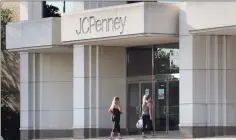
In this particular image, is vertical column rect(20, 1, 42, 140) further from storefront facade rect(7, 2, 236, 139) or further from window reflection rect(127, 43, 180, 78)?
window reflection rect(127, 43, 180, 78)

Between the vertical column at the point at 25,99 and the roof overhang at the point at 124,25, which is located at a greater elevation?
the roof overhang at the point at 124,25

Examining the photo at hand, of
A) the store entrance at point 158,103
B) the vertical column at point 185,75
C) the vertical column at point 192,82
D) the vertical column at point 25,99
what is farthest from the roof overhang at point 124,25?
the vertical column at point 25,99

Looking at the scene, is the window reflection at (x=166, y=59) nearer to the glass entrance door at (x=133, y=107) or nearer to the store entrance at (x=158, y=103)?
the store entrance at (x=158, y=103)

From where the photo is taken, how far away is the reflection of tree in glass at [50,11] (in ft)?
107

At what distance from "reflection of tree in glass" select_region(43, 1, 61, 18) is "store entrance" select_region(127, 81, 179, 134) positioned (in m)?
4.94

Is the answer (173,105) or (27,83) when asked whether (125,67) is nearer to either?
(173,105)

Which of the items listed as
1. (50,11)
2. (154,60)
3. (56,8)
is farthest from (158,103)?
(50,11)

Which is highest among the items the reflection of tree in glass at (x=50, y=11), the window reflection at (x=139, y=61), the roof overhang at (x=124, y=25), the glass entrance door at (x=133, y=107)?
the reflection of tree in glass at (x=50, y=11)

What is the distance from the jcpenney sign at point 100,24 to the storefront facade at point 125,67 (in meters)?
0.04

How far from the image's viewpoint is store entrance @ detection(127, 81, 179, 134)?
29.5 meters

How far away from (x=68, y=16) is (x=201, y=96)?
7.00m

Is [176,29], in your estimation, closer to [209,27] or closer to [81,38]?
[209,27]

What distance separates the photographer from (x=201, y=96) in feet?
85.9

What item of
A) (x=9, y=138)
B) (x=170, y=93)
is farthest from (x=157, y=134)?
(x=9, y=138)
